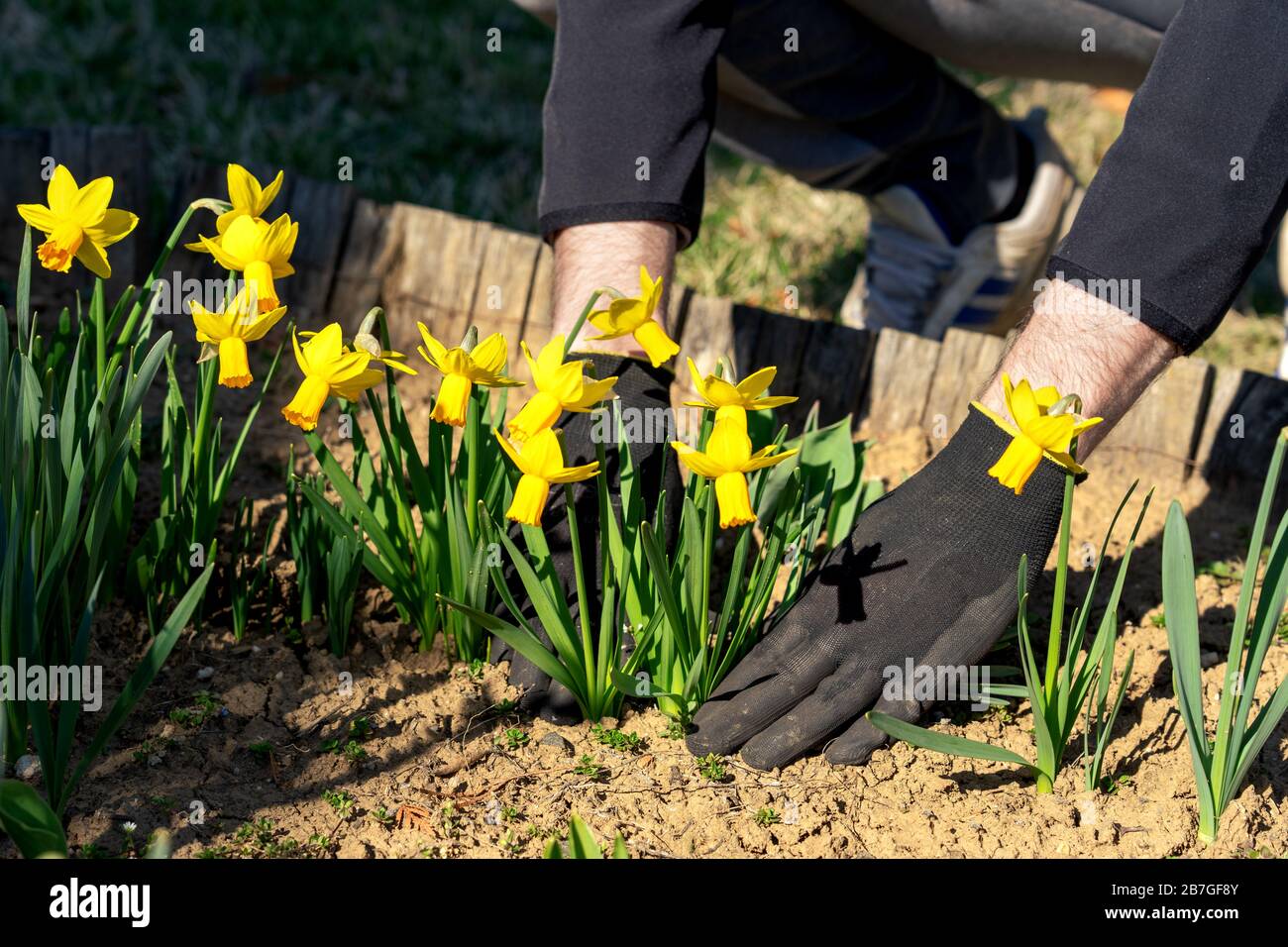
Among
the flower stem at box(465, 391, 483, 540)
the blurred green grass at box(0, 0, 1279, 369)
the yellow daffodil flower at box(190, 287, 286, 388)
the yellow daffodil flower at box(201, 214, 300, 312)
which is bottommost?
the flower stem at box(465, 391, 483, 540)

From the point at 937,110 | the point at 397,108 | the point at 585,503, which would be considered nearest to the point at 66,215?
the point at 585,503

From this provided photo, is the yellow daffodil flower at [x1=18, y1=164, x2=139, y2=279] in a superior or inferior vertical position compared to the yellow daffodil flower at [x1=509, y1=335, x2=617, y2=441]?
superior

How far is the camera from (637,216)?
69.9 inches

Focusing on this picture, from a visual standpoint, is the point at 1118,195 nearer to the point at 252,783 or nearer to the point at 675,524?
the point at 675,524

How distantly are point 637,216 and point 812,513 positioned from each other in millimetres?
486

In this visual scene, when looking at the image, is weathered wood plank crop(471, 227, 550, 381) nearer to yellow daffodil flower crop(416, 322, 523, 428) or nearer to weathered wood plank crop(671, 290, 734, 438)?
weathered wood plank crop(671, 290, 734, 438)

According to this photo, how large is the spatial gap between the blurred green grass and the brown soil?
161 cm

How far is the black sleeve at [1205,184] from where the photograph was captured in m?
1.53

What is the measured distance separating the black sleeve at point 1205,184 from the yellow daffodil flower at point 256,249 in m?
0.96

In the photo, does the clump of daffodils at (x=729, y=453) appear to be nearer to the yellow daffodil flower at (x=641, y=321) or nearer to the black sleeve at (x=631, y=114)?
the yellow daffodil flower at (x=641, y=321)

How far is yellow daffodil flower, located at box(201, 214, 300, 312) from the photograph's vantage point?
4.60ft

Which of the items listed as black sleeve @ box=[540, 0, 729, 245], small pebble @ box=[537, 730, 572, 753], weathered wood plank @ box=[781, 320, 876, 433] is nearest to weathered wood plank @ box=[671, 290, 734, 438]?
weathered wood plank @ box=[781, 320, 876, 433]

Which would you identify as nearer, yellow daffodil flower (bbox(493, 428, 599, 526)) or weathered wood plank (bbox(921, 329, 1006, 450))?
yellow daffodil flower (bbox(493, 428, 599, 526))

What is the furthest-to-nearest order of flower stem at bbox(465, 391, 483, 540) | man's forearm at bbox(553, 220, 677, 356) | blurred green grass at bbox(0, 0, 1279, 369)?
1. blurred green grass at bbox(0, 0, 1279, 369)
2. man's forearm at bbox(553, 220, 677, 356)
3. flower stem at bbox(465, 391, 483, 540)
